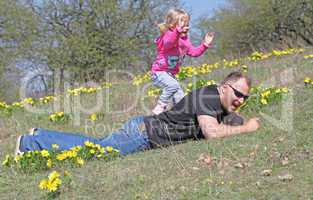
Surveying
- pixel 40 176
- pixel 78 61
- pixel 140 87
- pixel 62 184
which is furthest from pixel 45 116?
pixel 78 61

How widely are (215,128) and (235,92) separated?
1.31 feet

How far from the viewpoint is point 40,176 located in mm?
4625

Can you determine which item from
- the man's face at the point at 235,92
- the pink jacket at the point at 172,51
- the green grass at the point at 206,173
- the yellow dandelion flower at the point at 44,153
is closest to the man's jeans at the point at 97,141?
the green grass at the point at 206,173

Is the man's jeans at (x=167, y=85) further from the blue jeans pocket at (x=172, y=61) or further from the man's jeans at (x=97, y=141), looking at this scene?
the man's jeans at (x=97, y=141)

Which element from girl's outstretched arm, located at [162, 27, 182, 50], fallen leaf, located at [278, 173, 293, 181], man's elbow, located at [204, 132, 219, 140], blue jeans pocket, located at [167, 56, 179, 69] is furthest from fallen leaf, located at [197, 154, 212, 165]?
blue jeans pocket, located at [167, 56, 179, 69]

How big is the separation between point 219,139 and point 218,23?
30.6 m

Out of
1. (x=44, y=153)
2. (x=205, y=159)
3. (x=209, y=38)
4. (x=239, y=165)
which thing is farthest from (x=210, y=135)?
(x=209, y=38)

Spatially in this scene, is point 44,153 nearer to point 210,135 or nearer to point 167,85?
point 210,135

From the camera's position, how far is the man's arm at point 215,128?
490 centimetres

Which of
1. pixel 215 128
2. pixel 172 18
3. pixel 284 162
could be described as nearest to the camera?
pixel 284 162

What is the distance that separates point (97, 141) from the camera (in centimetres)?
536

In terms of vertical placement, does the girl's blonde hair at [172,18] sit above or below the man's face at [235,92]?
above

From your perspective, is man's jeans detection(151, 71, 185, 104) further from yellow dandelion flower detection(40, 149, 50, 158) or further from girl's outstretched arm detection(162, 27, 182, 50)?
yellow dandelion flower detection(40, 149, 50, 158)

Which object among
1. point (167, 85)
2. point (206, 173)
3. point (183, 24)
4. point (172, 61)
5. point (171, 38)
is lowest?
point (206, 173)
